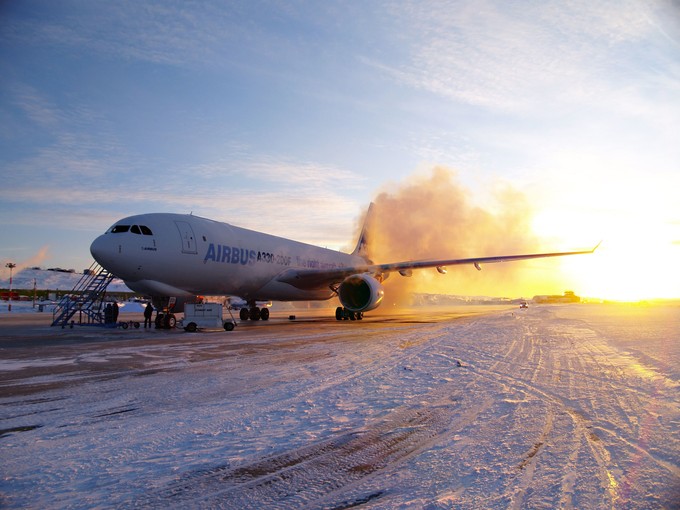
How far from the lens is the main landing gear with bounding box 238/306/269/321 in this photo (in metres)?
26.5

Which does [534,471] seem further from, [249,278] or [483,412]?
[249,278]

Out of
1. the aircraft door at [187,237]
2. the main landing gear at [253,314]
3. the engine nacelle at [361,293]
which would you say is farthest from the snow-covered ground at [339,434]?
the main landing gear at [253,314]

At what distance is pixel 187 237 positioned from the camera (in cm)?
1806

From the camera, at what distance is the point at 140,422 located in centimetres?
484

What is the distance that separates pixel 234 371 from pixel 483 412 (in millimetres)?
4413

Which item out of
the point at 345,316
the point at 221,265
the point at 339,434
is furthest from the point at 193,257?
the point at 339,434

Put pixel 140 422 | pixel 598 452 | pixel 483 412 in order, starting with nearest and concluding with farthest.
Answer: pixel 598 452, pixel 140 422, pixel 483 412

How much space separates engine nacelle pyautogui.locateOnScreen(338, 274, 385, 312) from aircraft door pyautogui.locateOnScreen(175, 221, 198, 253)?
24.5 ft

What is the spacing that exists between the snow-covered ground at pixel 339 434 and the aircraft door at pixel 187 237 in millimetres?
9091

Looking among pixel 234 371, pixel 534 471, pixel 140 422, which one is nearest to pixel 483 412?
pixel 534 471

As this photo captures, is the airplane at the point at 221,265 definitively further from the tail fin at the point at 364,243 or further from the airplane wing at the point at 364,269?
the tail fin at the point at 364,243

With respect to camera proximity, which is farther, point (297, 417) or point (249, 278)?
point (249, 278)

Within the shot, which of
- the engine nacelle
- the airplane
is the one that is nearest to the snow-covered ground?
the airplane

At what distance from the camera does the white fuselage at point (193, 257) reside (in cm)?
1602
